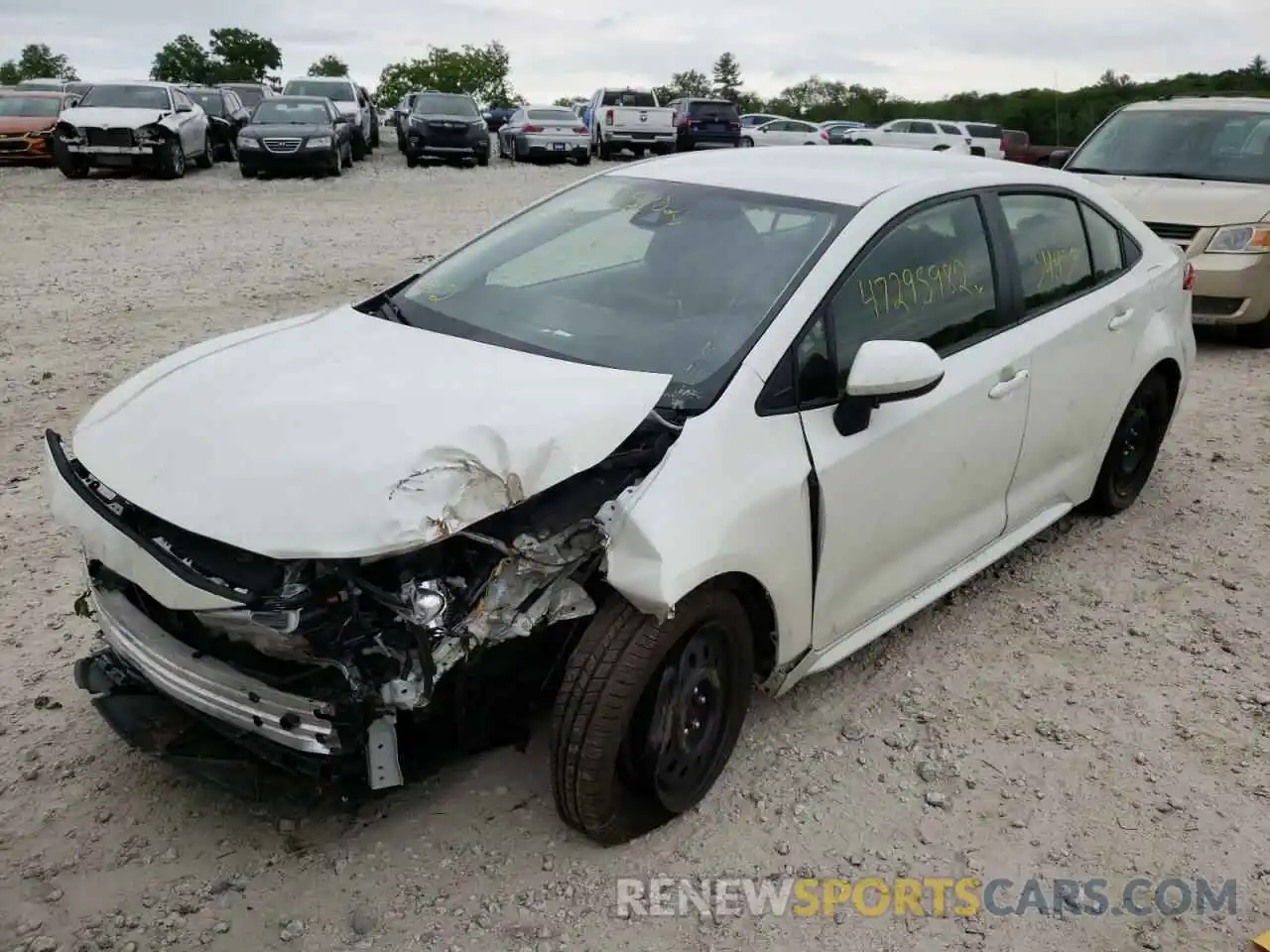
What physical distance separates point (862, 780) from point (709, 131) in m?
27.3

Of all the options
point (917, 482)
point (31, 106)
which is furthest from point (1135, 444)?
point (31, 106)

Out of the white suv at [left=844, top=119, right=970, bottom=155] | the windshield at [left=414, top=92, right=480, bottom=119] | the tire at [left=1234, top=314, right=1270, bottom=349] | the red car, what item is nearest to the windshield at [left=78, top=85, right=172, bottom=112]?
the red car

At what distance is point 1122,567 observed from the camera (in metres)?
4.59

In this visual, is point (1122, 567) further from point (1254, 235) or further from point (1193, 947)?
point (1254, 235)

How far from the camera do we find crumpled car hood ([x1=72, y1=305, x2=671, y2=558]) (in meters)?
2.42

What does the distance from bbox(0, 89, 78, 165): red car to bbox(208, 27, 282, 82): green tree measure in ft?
197

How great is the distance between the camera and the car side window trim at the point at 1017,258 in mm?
3852

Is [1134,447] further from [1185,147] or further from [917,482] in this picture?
[1185,147]

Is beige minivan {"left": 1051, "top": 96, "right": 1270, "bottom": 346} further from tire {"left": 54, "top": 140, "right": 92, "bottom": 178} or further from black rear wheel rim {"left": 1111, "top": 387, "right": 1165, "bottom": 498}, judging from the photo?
tire {"left": 54, "top": 140, "right": 92, "bottom": 178}

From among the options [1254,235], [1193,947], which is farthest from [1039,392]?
[1254,235]

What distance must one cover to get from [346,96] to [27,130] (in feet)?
21.6

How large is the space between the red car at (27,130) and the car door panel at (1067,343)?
1891cm

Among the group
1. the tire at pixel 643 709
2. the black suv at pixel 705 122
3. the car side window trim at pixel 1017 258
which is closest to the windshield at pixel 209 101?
the black suv at pixel 705 122

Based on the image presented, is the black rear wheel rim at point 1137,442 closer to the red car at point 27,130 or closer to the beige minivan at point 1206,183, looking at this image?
the beige minivan at point 1206,183
